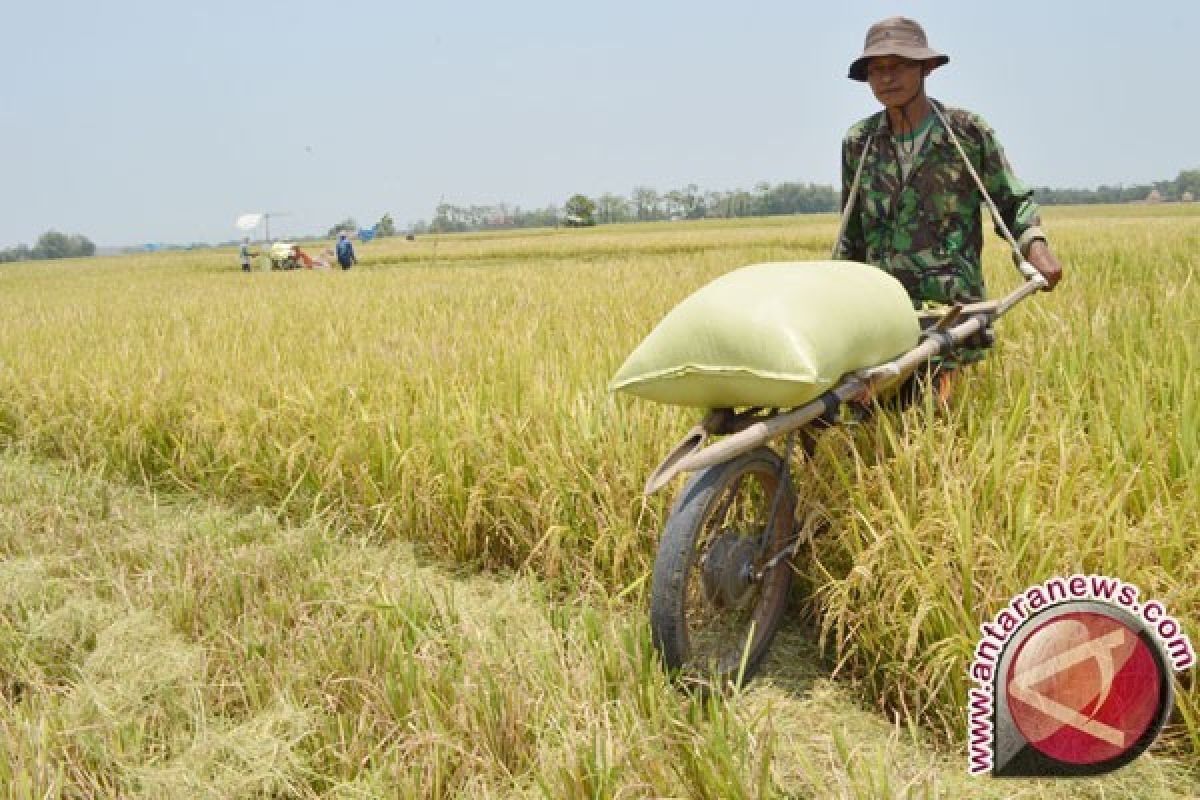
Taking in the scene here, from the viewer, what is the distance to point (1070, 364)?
2.19 meters

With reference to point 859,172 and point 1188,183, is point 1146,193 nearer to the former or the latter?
point 1188,183

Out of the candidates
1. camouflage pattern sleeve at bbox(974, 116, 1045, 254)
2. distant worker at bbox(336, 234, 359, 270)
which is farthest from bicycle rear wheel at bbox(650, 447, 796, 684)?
distant worker at bbox(336, 234, 359, 270)

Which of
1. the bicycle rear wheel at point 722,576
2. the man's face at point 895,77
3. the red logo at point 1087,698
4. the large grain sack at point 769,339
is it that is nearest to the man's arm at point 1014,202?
the man's face at point 895,77

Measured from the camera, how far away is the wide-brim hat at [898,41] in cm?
214

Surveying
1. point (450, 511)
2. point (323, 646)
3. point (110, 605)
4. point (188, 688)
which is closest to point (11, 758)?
point (188, 688)

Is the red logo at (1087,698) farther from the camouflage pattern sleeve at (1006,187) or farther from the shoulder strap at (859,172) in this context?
the shoulder strap at (859,172)

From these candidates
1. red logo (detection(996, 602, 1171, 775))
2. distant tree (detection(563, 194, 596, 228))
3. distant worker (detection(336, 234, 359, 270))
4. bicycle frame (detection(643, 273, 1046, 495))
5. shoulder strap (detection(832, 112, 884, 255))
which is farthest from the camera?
distant tree (detection(563, 194, 596, 228))

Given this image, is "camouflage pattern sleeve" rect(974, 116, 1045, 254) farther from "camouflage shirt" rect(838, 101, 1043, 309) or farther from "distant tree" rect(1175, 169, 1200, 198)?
"distant tree" rect(1175, 169, 1200, 198)

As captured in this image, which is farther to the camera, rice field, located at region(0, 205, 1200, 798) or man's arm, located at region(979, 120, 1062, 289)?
man's arm, located at region(979, 120, 1062, 289)

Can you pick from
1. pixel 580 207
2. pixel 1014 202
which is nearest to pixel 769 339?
pixel 1014 202

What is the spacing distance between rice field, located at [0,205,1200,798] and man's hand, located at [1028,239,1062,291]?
225 millimetres

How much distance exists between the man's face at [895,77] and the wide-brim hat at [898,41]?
0.03m

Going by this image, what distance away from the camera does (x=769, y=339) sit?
1482mm

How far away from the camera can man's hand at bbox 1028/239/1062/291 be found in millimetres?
2215
